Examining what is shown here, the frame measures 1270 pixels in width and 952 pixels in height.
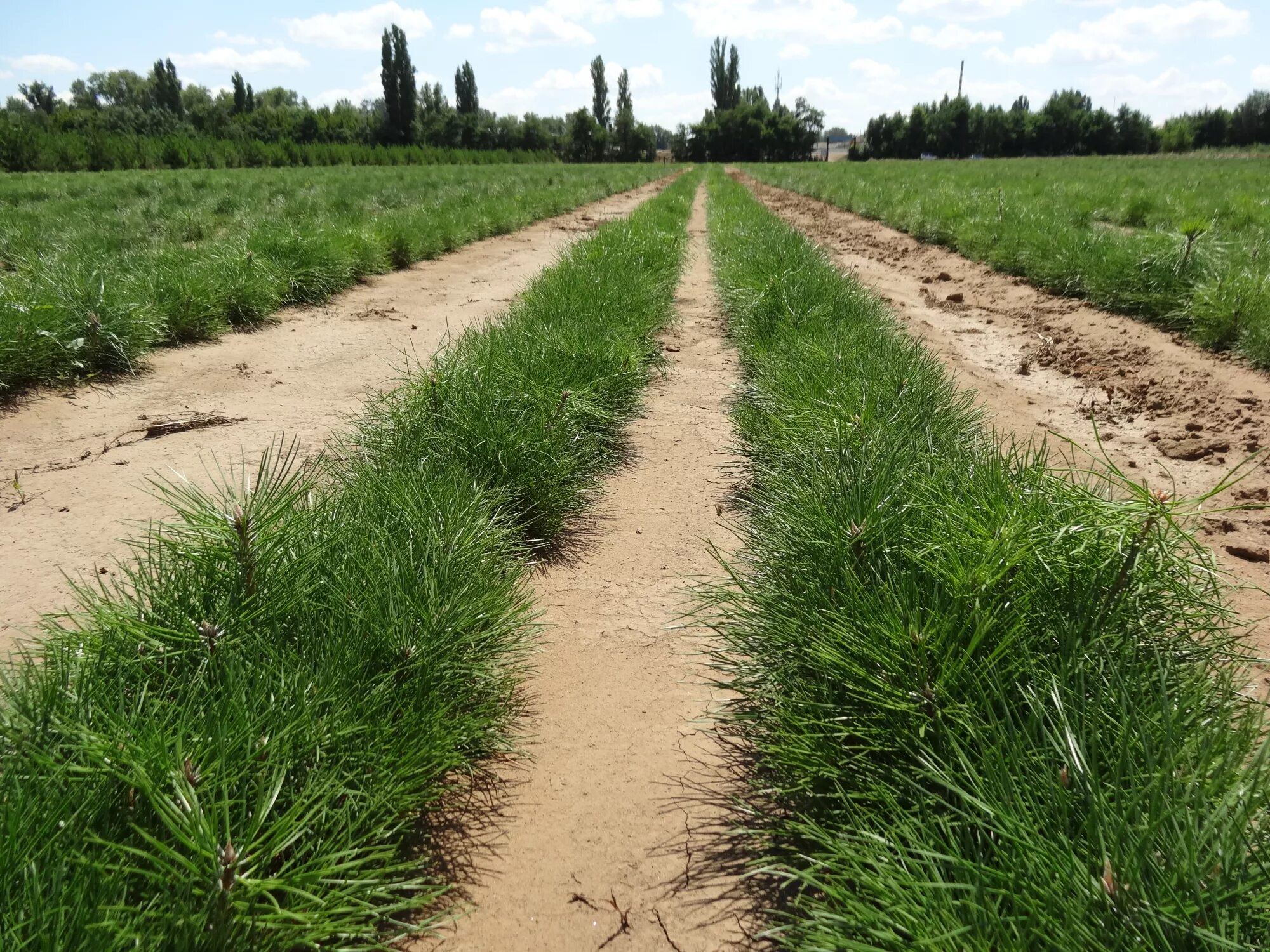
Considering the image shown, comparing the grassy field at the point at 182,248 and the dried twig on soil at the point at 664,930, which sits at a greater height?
the grassy field at the point at 182,248

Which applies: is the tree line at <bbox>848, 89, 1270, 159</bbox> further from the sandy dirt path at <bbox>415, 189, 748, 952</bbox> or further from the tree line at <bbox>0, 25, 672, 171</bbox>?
the sandy dirt path at <bbox>415, 189, 748, 952</bbox>

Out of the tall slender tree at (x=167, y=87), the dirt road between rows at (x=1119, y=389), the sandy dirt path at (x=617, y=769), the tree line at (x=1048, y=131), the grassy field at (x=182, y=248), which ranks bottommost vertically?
the sandy dirt path at (x=617, y=769)

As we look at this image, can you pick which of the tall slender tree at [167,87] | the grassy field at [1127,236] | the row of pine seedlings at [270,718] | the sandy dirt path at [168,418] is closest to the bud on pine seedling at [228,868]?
the row of pine seedlings at [270,718]

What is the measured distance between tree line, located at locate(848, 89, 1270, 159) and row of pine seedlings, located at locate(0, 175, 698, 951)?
259ft

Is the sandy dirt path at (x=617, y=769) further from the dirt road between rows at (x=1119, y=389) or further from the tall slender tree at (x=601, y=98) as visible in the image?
the tall slender tree at (x=601, y=98)

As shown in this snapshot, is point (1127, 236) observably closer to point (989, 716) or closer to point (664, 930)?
point (989, 716)

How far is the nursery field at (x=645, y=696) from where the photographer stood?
120 centimetres

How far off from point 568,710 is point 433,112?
282ft

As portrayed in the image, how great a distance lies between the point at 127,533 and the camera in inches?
116

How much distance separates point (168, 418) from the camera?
14.3 ft

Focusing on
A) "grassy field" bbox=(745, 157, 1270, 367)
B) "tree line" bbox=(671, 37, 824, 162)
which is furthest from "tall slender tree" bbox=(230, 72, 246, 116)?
"grassy field" bbox=(745, 157, 1270, 367)

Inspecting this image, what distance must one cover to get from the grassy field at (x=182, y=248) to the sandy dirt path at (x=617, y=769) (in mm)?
4028

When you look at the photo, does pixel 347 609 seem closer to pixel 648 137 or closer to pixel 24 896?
pixel 24 896

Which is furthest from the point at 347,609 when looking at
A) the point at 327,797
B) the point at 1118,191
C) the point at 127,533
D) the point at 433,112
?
the point at 433,112
